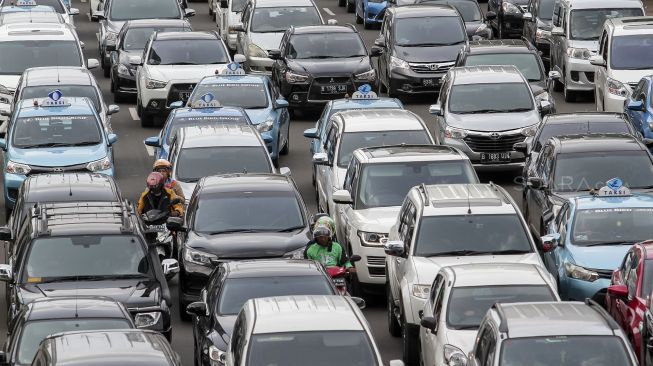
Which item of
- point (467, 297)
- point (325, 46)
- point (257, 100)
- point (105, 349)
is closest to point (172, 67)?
point (325, 46)

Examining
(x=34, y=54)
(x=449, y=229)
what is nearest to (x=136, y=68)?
(x=34, y=54)

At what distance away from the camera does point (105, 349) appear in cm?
1616

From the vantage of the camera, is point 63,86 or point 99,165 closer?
point 99,165

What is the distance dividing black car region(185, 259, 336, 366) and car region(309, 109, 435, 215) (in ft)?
23.9

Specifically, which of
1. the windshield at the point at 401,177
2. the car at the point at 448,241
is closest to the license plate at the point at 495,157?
the windshield at the point at 401,177

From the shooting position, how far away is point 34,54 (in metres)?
37.7

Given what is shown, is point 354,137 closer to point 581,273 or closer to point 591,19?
point 581,273

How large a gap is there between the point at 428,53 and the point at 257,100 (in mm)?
6064

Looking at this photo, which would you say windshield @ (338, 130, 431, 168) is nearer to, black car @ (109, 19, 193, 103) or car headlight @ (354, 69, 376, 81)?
car headlight @ (354, 69, 376, 81)

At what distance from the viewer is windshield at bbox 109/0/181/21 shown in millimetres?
44656

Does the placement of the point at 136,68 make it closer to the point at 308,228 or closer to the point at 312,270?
Answer: the point at 308,228

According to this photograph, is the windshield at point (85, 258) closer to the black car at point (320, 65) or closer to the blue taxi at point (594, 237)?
the blue taxi at point (594, 237)

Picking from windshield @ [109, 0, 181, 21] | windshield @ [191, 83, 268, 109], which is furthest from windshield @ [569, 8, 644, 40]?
windshield @ [109, 0, 181, 21]

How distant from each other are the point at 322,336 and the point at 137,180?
1561 centimetres
